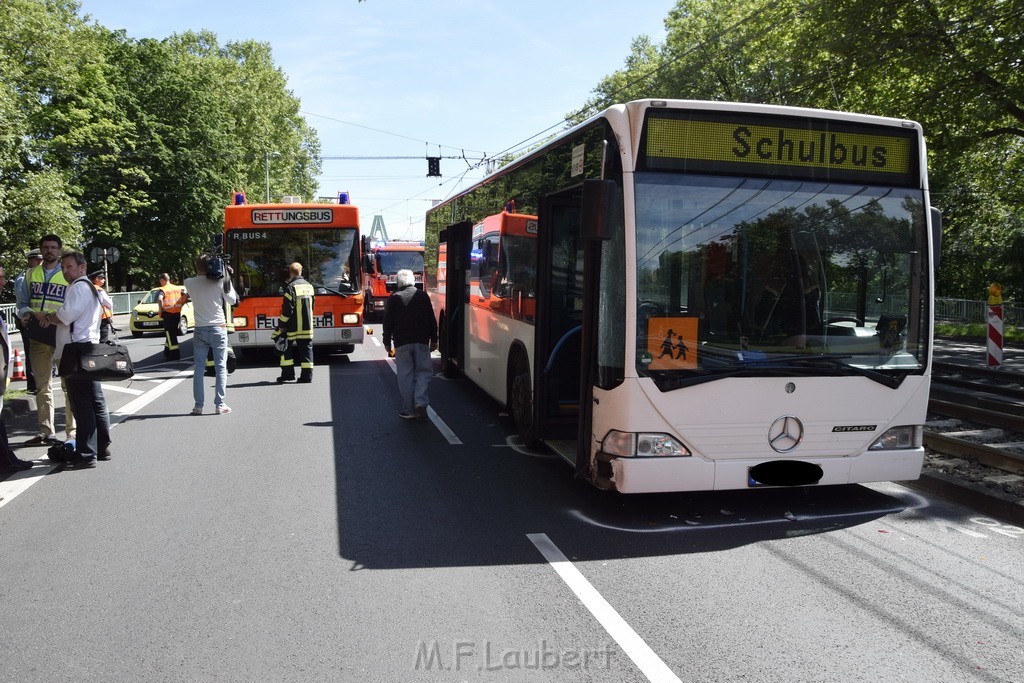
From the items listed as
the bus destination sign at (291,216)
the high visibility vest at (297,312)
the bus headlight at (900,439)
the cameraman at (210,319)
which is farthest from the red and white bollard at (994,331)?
the cameraman at (210,319)

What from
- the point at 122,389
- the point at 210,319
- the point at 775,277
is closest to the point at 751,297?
the point at 775,277

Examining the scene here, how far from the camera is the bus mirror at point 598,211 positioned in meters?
5.57

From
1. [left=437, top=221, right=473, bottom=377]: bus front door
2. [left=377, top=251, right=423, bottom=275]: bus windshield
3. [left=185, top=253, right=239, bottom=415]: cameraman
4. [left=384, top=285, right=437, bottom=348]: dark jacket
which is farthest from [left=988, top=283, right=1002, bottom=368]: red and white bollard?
[left=377, top=251, right=423, bottom=275]: bus windshield

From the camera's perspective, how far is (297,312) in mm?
13414

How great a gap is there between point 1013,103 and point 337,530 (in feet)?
57.6

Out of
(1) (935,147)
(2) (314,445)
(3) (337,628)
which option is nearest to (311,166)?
(1) (935,147)

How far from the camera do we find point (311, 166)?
7250 cm

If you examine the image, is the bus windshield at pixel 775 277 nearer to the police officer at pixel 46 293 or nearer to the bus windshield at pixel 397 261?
the police officer at pixel 46 293

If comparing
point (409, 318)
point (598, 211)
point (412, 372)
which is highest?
point (598, 211)

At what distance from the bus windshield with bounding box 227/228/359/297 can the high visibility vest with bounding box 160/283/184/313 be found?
7.96 feet

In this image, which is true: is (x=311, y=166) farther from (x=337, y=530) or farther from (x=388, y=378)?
(x=337, y=530)

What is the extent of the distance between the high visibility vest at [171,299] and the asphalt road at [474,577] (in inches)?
387

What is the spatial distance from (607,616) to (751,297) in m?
2.44

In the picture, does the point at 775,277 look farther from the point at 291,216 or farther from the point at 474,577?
the point at 291,216
